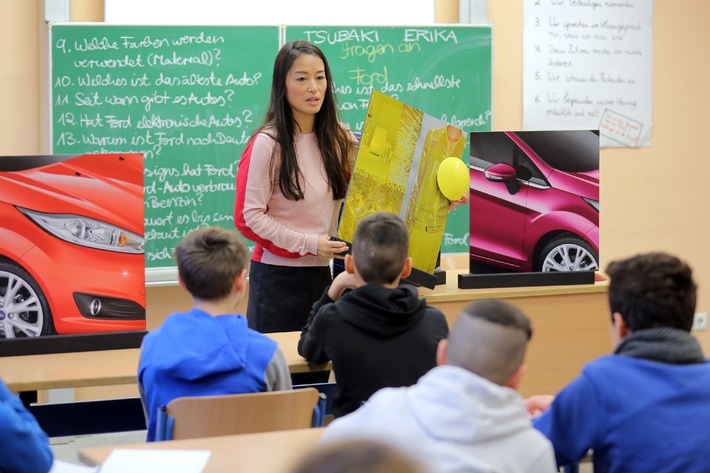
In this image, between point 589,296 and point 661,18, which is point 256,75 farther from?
point 661,18

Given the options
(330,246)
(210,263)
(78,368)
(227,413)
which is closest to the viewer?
(227,413)

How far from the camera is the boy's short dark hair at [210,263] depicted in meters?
2.26

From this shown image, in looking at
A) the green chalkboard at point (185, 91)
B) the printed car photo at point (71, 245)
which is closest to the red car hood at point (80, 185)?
the printed car photo at point (71, 245)

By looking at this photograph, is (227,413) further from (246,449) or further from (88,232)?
(88,232)

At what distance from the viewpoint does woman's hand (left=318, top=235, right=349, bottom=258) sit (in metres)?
3.08

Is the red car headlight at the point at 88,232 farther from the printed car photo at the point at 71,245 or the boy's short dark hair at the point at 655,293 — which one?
the boy's short dark hair at the point at 655,293

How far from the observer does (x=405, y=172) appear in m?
3.24

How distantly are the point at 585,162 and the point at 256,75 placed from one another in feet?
5.59

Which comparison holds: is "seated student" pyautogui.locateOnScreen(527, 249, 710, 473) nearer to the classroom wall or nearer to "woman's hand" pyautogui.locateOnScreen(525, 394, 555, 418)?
"woman's hand" pyautogui.locateOnScreen(525, 394, 555, 418)

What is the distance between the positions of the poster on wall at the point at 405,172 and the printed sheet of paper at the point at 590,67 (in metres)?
1.76

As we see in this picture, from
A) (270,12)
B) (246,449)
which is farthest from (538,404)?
(270,12)

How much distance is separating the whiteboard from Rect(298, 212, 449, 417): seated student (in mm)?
2355

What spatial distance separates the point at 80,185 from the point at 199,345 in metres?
0.96

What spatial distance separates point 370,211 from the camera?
3.12 meters
